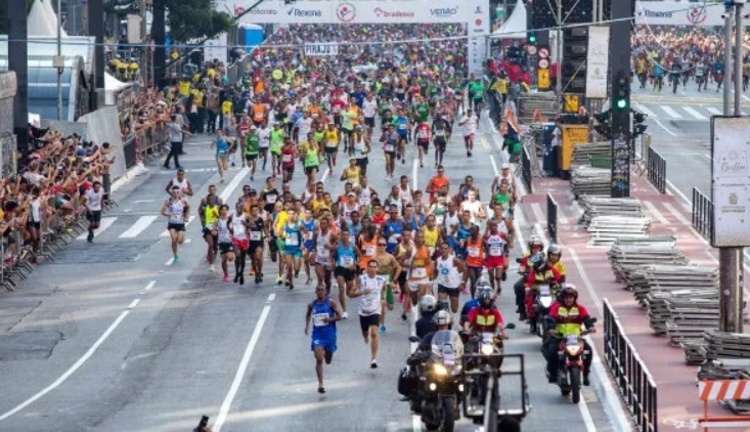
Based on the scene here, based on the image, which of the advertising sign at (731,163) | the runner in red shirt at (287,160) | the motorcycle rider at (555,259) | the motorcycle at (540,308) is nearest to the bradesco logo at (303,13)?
the runner in red shirt at (287,160)

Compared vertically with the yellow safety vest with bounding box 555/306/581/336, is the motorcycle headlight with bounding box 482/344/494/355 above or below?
above

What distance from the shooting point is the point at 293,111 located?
59906 mm

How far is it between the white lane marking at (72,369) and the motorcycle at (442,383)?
573 centimetres

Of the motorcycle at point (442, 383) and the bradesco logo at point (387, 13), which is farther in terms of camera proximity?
the bradesco logo at point (387, 13)

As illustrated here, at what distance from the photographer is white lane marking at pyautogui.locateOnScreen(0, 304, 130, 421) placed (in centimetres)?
2650

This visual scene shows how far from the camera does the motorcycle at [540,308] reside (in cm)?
2917

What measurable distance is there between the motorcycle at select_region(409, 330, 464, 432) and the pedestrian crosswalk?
177 feet

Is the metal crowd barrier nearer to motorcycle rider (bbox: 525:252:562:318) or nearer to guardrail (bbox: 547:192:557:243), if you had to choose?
guardrail (bbox: 547:192:557:243)

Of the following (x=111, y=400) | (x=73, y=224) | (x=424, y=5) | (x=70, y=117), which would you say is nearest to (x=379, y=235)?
(x=111, y=400)

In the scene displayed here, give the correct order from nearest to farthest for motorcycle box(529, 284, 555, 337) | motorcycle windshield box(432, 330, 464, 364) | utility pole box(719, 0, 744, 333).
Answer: motorcycle windshield box(432, 330, 464, 364) < utility pole box(719, 0, 744, 333) < motorcycle box(529, 284, 555, 337)

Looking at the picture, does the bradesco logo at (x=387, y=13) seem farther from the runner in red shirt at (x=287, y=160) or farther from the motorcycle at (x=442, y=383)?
the motorcycle at (x=442, y=383)

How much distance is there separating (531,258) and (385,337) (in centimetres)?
253

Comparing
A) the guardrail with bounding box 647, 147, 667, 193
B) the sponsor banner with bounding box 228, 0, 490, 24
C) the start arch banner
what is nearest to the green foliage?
the start arch banner

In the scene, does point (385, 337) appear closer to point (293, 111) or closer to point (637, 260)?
point (637, 260)
